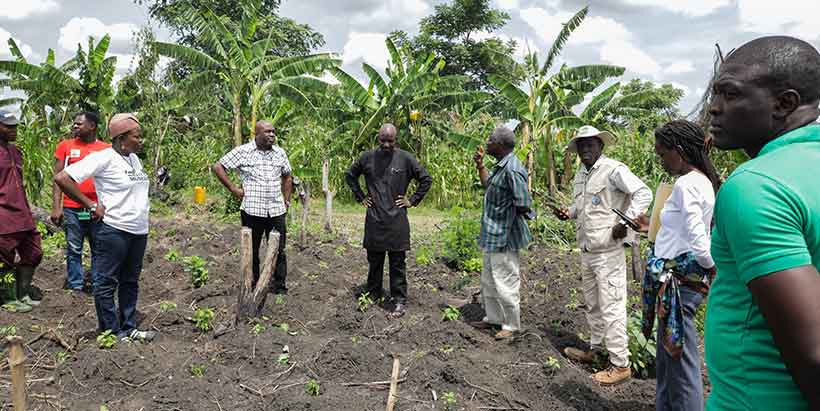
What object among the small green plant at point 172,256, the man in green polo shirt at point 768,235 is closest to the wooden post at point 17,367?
the man in green polo shirt at point 768,235

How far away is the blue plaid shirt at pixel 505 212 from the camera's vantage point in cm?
504

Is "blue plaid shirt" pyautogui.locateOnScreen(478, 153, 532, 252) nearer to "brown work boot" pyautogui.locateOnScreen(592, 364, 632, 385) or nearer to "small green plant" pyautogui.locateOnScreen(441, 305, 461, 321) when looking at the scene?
"small green plant" pyautogui.locateOnScreen(441, 305, 461, 321)

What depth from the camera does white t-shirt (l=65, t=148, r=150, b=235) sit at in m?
4.41

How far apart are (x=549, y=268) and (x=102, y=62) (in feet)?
32.1

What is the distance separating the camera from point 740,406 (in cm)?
131

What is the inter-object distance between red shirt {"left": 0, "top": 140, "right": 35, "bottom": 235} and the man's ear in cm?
630

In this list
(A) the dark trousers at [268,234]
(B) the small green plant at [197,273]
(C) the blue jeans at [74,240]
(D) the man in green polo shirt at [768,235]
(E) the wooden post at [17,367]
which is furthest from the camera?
(B) the small green plant at [197,273]

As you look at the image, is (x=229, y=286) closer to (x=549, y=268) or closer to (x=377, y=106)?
(x=549, y=268)

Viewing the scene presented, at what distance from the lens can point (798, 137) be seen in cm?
127

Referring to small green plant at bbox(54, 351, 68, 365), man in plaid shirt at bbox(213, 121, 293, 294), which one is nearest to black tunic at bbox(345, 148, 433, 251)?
man in plaid shirt at bbox(213, 121, 293, 294)

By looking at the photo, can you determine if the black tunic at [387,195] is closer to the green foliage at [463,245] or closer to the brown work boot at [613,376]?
the green foliage at [463,245]

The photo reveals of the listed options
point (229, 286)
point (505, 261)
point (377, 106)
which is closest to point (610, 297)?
point (505, 261)

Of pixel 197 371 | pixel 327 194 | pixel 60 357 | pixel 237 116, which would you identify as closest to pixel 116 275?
pixel 60 357

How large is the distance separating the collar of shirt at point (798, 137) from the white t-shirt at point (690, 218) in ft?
6.13
